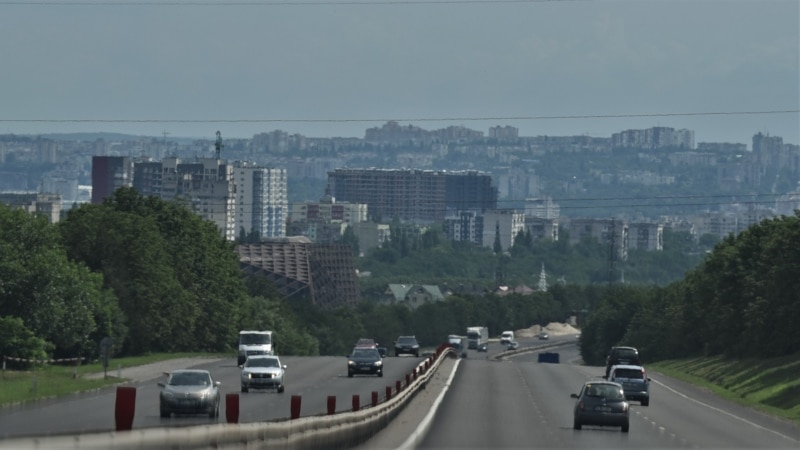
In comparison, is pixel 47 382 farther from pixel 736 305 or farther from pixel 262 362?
pixel 736 305

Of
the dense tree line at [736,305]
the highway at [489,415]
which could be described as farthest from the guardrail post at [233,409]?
the dense tree line at [736,305]

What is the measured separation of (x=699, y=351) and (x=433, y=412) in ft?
246

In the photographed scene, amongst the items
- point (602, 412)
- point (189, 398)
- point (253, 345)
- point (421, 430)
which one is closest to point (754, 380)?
point (253, 345)

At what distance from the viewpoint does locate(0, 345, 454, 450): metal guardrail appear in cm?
1172

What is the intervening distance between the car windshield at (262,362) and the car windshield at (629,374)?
13.2 metres

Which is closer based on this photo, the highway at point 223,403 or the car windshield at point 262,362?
the highway at point 223,403

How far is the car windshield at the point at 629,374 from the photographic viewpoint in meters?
63.8

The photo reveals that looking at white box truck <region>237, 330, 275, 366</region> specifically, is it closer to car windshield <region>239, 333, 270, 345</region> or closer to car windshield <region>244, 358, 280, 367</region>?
car windshield <region>239, 333, 270, 345</region>

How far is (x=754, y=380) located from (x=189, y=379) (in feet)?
129

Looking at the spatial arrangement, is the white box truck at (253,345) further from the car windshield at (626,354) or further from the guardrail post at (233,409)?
the guardrail post at (233,409)

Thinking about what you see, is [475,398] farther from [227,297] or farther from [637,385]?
[227,297]

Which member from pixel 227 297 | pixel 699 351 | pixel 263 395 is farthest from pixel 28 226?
pixel 699 351

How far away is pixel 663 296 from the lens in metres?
152

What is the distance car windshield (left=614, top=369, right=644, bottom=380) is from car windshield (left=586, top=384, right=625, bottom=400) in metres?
15.8
